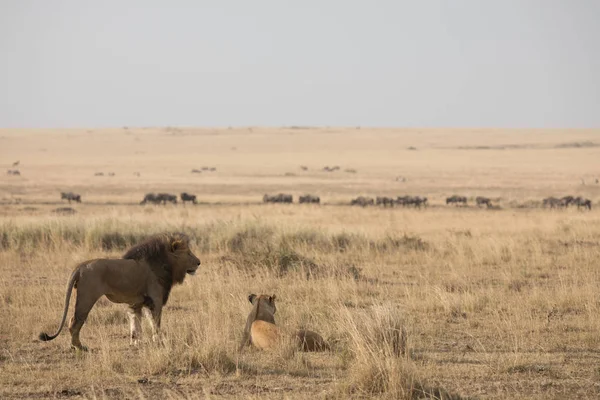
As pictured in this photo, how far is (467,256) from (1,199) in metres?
29.5

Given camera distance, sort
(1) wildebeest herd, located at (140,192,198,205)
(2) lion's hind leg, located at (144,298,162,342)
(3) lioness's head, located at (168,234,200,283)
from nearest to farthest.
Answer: (2) lion's hind leg, located at (144,298,162,342) < (3) lioness's head, located at (168,234,200,283) < (1) wildebeest herd, located at (140,192,198,205)

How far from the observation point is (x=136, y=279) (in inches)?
371

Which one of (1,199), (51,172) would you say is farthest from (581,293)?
(51,172)

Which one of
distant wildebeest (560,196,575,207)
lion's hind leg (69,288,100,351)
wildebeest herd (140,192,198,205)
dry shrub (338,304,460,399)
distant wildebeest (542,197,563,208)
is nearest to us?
dry shrub (338,304,460,399)

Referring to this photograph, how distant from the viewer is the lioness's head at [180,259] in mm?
9922

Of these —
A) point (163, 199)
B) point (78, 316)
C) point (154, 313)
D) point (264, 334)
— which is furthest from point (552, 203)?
point (78, 316)

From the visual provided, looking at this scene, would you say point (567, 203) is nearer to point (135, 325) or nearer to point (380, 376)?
point (135, 325)

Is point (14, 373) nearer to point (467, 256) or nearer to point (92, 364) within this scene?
point (92, 364)

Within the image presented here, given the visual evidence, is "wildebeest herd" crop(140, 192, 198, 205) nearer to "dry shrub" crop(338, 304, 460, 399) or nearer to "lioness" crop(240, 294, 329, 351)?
"lioness" crop(240, 294, 329, 351)

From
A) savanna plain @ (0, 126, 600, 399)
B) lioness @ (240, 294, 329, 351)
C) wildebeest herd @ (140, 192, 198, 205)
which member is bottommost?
wildebeest herd @ (140, 192, 198, 205)

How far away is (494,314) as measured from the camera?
11.7 meters

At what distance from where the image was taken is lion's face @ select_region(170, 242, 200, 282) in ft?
32.6

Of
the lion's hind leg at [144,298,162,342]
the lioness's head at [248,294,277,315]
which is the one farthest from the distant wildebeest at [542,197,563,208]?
the lion's hind leg at [144,298,162,342]

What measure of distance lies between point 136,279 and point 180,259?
671mm
